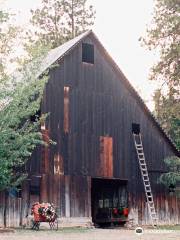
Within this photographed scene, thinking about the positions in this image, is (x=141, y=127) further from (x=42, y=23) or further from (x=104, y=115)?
(x=42, y=23)

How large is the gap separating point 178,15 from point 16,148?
1824 centimetres

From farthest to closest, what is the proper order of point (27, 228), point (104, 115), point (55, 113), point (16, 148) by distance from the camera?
point (104, 115) → point (55, 113) → point (27, 228) → point (16, 148)

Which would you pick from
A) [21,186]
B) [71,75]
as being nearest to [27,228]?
[21,186]

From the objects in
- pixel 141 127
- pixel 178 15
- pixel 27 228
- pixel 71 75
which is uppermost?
pixel 178 15

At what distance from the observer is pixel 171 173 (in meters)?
29.5

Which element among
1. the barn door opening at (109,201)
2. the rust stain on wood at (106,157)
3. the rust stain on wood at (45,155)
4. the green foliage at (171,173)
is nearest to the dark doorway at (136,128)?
the rust stain on wood at (106,157)

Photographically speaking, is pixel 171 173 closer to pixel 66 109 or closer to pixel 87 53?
pixel 66 109

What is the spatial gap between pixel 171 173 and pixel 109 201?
481cm

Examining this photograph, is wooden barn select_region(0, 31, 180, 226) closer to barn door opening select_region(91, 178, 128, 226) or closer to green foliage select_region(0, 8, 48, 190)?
barn door opening select_region(91, 178, 128, 226)

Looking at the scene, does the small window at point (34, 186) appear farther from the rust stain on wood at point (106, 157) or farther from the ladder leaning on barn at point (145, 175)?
the ladder leaning on barn at point (145, 175)

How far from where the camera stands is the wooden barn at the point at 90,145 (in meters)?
25.8

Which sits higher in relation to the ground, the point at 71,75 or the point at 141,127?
the point at 71,75

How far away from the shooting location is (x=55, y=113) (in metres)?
26.7

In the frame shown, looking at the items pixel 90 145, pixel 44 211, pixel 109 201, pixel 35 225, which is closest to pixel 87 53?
pixel 90 145
